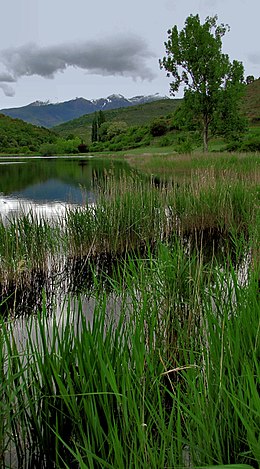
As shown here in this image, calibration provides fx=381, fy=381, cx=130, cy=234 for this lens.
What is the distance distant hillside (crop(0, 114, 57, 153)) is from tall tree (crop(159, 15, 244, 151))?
225 ft

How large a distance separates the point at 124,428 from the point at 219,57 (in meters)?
31.7

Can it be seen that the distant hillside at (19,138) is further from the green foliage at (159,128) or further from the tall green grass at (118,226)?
the tall green grass at (118,226)

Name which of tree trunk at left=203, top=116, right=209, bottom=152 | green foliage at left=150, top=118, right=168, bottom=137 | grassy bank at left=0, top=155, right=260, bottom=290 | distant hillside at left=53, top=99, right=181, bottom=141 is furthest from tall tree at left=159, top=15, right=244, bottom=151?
distant hillside at left=53, top=99, right=181, bottom=141

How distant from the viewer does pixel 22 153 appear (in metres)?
90.9

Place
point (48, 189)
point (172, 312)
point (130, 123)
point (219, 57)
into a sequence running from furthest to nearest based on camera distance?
1. point (130, 123)
2. point (219, 57)
3. point (48, 189)
4. point (172, 312)

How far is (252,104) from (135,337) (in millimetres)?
68487

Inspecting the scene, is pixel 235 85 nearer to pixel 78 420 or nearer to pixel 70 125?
pixel 78 420

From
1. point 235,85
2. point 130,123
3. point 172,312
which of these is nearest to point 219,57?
point 235,85

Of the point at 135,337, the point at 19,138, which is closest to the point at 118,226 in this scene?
the point at 135,337

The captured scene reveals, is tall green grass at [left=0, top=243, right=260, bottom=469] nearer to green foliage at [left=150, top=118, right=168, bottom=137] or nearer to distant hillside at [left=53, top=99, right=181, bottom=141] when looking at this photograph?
green foliage at [left=150, top=118, right=168, bottom=137]

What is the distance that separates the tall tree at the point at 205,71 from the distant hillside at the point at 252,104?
74.9ft

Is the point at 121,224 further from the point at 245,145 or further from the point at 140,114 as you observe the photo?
the point at 140,114

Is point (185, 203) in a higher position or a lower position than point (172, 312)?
higher

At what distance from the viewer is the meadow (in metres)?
Answer: 1.68
